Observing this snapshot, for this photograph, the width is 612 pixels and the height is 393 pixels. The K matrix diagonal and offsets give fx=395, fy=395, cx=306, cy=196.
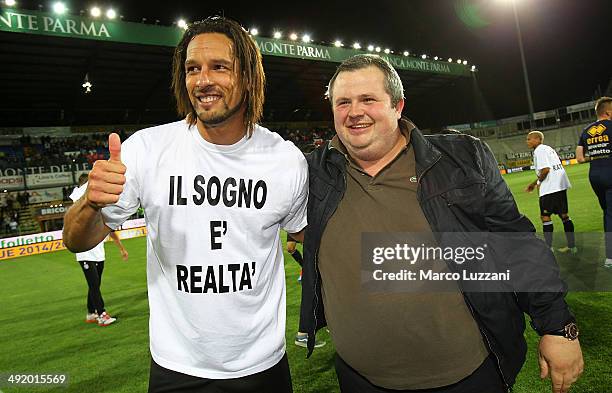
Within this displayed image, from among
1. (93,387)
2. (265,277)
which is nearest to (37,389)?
(93,387)

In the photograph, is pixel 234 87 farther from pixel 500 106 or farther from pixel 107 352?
pixel 500 106

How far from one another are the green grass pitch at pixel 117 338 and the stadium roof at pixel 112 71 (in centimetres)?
997

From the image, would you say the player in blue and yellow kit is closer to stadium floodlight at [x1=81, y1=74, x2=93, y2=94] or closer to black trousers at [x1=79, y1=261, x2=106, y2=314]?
black trousers at [x1=79, y1=261, x2=106, y2=314]

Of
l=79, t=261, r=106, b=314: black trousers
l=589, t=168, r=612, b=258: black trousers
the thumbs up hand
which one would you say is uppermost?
the thumbs up hand

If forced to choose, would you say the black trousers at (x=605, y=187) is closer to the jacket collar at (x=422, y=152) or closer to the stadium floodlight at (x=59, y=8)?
the jacket collar at (x=422, y=152)

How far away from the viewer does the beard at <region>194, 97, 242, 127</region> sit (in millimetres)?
1932

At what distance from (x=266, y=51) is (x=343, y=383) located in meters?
22.6

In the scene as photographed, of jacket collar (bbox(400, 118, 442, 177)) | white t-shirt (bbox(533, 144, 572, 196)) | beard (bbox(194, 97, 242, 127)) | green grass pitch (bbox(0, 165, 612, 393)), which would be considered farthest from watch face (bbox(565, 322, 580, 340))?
white t-shirt (bbox(533, 144, 572, 196))

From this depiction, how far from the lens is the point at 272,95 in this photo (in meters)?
30.7

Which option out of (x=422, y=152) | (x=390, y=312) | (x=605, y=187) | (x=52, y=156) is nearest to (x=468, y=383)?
(x=390, y=312)

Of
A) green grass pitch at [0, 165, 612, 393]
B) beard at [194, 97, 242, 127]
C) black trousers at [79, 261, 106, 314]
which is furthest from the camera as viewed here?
black trousers at [79, 261, 106, 314]

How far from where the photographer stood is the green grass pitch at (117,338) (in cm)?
344

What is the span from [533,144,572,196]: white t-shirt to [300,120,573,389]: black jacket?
18.7ft

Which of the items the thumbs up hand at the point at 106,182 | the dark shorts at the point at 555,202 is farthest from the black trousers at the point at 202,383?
the dark shorts at the point at 555,202
